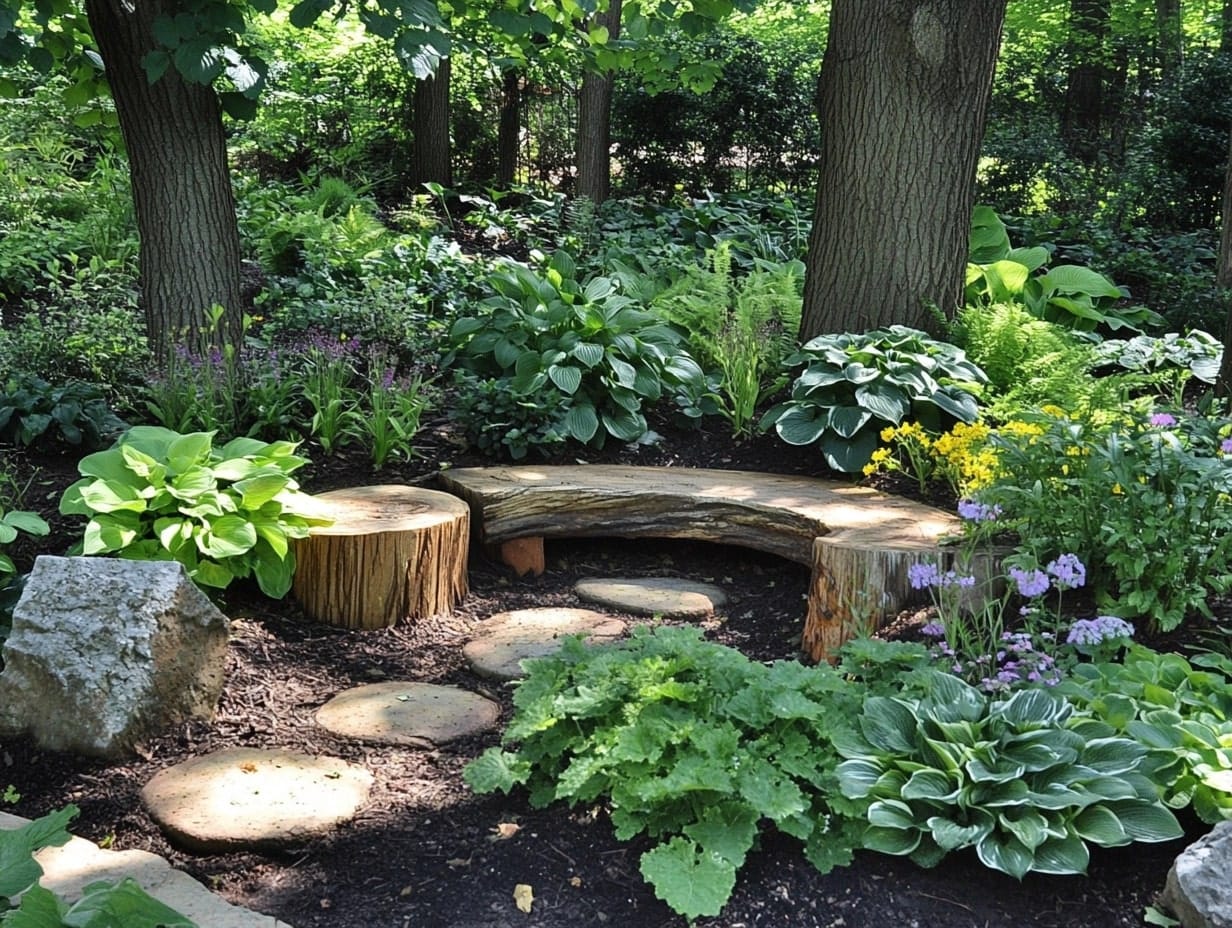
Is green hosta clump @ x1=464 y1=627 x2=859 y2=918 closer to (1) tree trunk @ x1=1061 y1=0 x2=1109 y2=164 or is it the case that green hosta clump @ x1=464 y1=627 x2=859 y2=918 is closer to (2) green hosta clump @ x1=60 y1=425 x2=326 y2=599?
(2) green hosta clump @ x1=60 y1=425 x2=326 y2=599

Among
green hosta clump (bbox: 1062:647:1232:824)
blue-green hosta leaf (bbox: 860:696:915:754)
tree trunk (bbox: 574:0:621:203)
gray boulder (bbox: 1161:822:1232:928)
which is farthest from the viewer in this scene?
tree trunk (bbox: 574:0:621:203)

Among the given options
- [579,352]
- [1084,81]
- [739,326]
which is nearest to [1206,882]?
[579,352]

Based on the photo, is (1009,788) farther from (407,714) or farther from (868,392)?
(868,392)

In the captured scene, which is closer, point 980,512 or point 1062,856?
point 1062,856

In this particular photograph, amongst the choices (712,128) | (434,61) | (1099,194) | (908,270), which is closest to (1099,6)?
(1099,194)

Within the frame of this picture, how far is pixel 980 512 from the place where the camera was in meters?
3.58

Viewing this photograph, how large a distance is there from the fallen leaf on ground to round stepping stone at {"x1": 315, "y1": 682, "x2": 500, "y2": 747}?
91 cm

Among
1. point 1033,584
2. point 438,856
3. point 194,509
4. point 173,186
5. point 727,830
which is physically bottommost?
point 438,856

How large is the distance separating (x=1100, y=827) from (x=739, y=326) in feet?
13.1


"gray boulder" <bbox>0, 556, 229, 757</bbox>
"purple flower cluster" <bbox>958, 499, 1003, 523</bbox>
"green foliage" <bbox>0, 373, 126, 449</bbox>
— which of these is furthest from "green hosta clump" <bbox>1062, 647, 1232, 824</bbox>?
"green foliage" <bbox>0, 373, 126, 449</bbox>

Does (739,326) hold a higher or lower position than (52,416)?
higher

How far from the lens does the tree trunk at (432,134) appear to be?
39.5 ft

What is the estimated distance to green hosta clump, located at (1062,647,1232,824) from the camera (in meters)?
2.69

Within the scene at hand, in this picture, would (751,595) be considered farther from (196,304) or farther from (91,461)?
(196,304)
